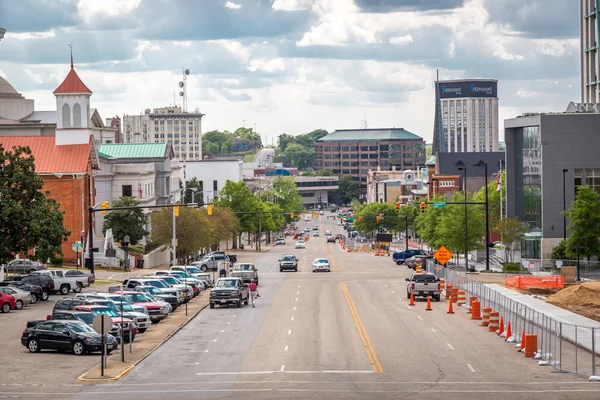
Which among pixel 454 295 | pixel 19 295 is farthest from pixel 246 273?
pixel 19 295

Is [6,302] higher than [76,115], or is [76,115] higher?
[76,115]

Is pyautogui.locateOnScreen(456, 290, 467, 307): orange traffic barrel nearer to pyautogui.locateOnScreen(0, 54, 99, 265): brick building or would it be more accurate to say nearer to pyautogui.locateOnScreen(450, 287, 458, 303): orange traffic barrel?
pyautogui.locateOnScreen(450, 287, 458, 303): orange traffic barrel

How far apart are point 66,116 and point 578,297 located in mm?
60578

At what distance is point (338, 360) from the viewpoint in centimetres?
3897

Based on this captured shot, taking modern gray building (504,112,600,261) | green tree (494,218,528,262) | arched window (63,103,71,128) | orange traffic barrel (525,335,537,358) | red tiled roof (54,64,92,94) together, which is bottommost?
orange traffic barrel (525,335,537,358)

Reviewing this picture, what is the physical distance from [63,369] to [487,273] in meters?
56.2

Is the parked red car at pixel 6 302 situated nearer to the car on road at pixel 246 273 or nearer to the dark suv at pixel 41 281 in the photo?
the dark suv at pixel 41 281

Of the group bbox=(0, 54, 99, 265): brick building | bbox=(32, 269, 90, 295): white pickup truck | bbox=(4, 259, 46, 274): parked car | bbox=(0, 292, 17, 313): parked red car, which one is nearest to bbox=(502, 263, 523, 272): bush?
bbox=(0, 54, 99, 265): brick building

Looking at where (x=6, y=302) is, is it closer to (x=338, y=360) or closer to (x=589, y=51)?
(x=338, y=360)

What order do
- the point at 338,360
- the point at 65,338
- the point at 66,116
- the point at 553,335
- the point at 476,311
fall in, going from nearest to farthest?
the point at 338,360 < the point at 65,338 < the point at 553,335 < the point at 476,311 < the point at 66,116

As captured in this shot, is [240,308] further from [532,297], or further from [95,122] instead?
[95,122]

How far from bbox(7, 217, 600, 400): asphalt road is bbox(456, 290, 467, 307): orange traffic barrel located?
130 centimetres

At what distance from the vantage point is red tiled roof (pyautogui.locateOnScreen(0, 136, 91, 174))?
99625mm

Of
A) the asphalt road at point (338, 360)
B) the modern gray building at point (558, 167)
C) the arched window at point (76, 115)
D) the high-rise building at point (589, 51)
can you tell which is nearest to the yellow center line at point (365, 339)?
the asphalt road at point (338, 360)
